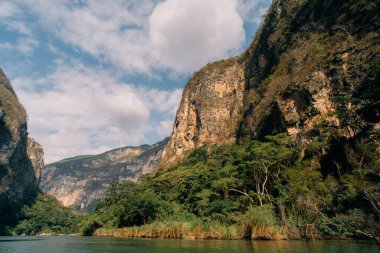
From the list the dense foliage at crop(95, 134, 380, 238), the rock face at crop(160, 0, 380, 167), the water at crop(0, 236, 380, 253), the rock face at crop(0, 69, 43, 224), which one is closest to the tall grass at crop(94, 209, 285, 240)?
the dense foliage at crop(95, 134, 380, 238)

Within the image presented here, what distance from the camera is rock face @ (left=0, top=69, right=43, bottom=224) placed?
409 feet

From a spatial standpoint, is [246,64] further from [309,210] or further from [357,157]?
[309,210]

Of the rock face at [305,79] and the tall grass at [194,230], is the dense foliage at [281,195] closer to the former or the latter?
the tall grass at [194,230]

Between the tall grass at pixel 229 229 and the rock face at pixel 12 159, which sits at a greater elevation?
the rock face at pixel 12 159

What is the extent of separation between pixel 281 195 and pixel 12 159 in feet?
423

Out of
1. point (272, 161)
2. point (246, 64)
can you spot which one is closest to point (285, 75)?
point (272, 161)

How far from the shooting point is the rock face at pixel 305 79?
127 ft

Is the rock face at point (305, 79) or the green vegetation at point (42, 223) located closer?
the rock face at point (305, 79)

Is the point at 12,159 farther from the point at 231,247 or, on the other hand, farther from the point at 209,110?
the point at 231,247

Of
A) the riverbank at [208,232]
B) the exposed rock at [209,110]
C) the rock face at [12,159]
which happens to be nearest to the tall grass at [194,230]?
the riverbank at [208,232]

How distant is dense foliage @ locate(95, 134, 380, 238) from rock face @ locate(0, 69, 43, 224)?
83.4 metres

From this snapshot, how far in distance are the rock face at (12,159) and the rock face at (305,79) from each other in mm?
71740

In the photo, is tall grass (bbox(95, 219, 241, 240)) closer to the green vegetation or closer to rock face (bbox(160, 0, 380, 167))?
rock face (bbox(160, 0, 380, 167))

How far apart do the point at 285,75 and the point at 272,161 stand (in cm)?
2341
